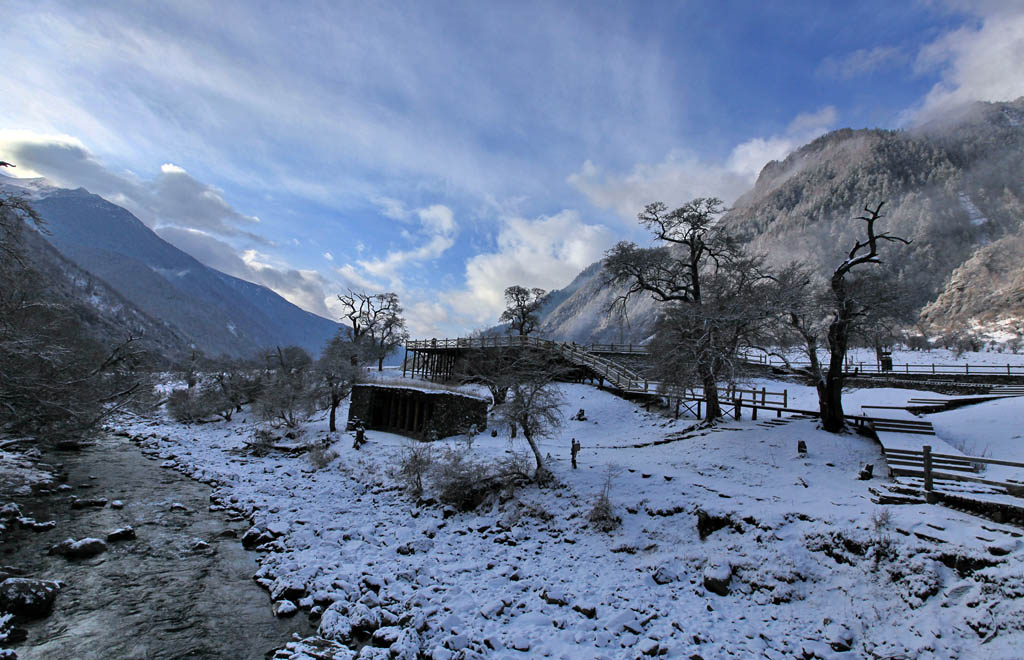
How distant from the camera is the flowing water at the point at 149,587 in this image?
332 inches

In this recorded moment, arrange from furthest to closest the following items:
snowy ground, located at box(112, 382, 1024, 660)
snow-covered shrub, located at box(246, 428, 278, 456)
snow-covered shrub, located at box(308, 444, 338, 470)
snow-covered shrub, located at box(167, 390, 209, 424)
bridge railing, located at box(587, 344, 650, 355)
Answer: snow-covered shrub, located at box(167, 390, 209, 424)
bridge railing, located at box(587, 344, 650, 355)
snow-covered shrub, located at box(246, 428, 278, 456)
snow-covered shrub, located at box(308, 444, 338, 470)
snowy ground, located at box(112, 382, 1024, 660)

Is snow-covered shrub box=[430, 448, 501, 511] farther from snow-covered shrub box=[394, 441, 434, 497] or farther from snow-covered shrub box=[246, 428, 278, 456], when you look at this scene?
snow-covered shrub box=[246, 428, 278, 456]

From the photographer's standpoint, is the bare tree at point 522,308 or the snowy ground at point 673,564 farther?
the bare tree at point 522,308

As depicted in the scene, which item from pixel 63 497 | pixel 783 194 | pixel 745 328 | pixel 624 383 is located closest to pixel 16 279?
pixel 63 497

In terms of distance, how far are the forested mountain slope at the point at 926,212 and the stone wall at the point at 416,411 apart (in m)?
64.6

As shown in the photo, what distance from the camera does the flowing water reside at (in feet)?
27.7

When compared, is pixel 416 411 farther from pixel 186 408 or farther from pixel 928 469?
pixel 186 408

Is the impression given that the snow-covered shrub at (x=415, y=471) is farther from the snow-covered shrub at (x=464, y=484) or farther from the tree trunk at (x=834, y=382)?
the tree trunk at (x=834, y=382)

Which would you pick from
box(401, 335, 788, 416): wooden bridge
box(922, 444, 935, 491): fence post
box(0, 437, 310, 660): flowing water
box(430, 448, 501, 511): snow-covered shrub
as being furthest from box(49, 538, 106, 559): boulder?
box(922, 444, 935, 491): fence post

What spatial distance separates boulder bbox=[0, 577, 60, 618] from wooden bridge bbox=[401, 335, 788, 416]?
20186 millimetres

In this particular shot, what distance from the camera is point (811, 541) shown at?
33.6 feet

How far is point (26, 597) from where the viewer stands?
911cm

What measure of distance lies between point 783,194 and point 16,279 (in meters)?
210

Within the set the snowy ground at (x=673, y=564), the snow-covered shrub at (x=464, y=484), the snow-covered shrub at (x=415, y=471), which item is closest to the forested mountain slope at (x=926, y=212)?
the snow-covered shrub at (x=415, y=471)
